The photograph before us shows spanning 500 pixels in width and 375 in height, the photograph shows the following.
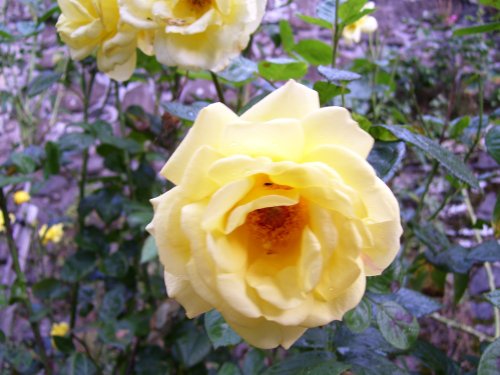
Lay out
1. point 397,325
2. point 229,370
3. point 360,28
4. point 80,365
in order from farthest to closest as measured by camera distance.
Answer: point 360,28, point 80,365, point 229,370, point 397,325

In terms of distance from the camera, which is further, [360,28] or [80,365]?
[360,28]

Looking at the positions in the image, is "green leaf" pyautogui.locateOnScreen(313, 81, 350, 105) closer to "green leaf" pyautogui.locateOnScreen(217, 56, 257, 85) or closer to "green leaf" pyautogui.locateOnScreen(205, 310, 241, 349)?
"green leaf" pyautogui.locateOnScreen(217, 56, 257, 85)

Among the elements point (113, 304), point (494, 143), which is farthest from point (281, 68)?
point (113, 304)

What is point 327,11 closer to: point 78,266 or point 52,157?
point 52,157

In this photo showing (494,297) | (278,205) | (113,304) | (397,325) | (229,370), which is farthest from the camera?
(113,304)

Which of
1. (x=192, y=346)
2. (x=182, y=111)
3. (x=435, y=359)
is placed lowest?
(x=192, y=346)

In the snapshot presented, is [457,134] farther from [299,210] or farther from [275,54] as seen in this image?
[275,54]
